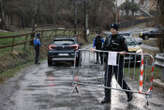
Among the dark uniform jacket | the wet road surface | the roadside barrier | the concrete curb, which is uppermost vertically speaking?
the dark uniform jacket

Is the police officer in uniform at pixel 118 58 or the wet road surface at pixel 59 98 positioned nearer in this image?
the wet road surface at pixel 59 98

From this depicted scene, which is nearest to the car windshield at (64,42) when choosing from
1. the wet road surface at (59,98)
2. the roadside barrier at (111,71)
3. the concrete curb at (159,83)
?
the roadside barrier at (111,71)

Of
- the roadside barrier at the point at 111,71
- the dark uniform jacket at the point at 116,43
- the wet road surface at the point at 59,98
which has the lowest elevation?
the wet road surface at the point at 59,98

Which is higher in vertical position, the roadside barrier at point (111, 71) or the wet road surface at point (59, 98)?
the roadside barrier at point (111, 71)

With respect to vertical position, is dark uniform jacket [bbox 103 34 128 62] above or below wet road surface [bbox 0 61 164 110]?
above

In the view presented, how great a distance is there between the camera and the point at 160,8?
13227 millimetres

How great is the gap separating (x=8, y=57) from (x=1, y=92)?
772cm

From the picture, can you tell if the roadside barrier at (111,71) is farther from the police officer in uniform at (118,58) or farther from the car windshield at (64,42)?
the car windshield at (64,42)

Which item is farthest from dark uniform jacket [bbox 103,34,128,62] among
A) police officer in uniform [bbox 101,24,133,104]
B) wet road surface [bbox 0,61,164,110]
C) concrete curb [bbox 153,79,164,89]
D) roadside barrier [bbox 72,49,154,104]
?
concrete curb [bbox 153,79,164,89]

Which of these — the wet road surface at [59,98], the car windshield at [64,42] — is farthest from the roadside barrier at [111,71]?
the car windshield at [64,42]

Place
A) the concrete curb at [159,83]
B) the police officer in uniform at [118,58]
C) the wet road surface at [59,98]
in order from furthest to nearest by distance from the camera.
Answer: the concrete curb at [159,83]
the police officer in uniform at [118,58]
the wet road surface at [59,98]

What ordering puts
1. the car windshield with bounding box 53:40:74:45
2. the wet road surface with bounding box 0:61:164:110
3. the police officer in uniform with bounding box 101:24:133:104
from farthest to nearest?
1. the car windshield with bounding box 53:40:74:45
2. the police officer in uniform with bounding box 101:24:133:104
3. the wet road surface with bounding box 0:61:164:110

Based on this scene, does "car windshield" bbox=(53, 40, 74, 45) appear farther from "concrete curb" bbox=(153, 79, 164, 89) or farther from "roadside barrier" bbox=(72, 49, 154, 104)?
"concrete curb" bbox=(153, 79, 164, 89)

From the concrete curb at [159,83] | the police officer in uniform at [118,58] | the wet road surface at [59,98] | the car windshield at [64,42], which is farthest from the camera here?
the car windshield at [64,42]
